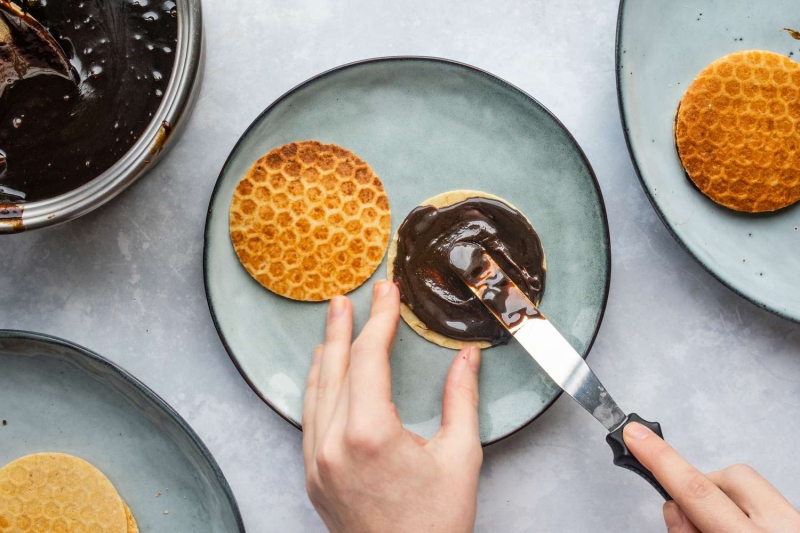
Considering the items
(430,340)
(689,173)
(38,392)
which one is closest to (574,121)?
(689,173)

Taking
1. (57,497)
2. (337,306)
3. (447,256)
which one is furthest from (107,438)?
(447,256)

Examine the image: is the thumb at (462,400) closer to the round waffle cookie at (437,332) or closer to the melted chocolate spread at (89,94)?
the round waffle cookie at (437,332)

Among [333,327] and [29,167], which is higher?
[29,167]

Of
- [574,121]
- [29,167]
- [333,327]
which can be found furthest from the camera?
[574,121]

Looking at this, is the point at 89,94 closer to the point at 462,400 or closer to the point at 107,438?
the point at 107,438

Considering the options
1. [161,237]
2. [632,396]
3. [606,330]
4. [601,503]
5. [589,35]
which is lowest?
[601,503]

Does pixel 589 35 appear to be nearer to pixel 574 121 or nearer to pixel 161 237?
pixel 574 121
